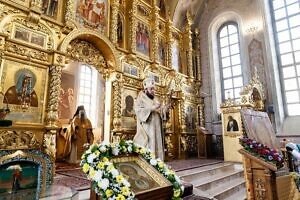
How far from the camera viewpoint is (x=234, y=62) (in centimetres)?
1238

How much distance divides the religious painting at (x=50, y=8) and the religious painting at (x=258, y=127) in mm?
6090

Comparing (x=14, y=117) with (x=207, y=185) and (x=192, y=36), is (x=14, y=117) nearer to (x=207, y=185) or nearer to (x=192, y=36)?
(x=207, y=185)

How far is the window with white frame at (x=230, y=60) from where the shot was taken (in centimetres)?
1209

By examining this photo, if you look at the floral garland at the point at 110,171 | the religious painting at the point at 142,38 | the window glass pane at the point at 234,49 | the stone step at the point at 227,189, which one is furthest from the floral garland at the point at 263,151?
the window glass pane at the point at 234,49

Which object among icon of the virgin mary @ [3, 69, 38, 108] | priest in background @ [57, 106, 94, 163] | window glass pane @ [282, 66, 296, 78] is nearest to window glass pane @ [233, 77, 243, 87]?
window glass pane @ [282, 66, 296, 78]

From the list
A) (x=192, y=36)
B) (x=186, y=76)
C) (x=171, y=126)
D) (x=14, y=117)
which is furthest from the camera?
(x=192, y=36)

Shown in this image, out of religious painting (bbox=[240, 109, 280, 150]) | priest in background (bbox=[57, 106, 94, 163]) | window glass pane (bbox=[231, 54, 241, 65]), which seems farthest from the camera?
window glass pane (bbox=[231, 54, 241, 65])

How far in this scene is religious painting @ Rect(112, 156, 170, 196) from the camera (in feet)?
6.55

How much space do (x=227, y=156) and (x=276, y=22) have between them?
284 inches

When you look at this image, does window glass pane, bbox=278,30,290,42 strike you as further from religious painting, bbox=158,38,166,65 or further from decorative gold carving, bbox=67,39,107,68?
decorative gold carving, bbox=67,39,107,68

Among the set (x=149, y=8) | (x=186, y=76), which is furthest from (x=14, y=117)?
(x=186, y=76)

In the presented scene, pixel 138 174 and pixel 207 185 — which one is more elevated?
pixel 138 174

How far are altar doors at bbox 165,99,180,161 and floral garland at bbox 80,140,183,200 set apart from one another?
23.7ft

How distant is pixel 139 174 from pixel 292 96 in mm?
10566
